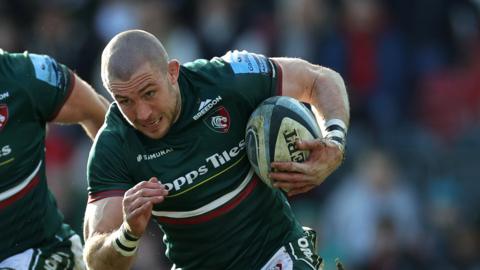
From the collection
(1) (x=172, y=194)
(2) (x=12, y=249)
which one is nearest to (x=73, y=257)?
(2) (x=12, y=249)

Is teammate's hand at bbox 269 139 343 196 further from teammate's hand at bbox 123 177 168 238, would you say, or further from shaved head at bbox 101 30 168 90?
shaved head at bbox 101 30 168 90

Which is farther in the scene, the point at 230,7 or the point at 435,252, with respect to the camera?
the point at 230,7

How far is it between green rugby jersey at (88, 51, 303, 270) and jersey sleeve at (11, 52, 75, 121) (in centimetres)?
92

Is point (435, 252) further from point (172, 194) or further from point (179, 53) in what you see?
point (172, 194)

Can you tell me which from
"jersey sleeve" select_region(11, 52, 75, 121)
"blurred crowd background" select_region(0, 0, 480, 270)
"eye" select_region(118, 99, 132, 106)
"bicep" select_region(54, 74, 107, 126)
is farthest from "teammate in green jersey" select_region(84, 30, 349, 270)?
"blurred crowd background" select_region(0, 0, 480, 270)

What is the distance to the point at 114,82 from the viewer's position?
7.68 m

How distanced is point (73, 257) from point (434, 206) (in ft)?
22.9

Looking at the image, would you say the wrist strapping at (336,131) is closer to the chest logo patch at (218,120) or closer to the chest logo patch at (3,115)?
the chest logo patch at (218,120)

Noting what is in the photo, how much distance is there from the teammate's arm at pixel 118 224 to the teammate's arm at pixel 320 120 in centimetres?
88

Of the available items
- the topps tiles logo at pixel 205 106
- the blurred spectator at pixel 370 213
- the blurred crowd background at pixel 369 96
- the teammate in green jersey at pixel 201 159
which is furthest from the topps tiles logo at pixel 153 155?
the blurred spectator at pixel 370 213

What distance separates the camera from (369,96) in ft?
51.0

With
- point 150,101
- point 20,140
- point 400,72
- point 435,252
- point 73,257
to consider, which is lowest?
point 435,252

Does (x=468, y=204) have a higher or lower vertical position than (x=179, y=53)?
lower

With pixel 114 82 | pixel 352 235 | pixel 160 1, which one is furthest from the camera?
pixel 160 1
